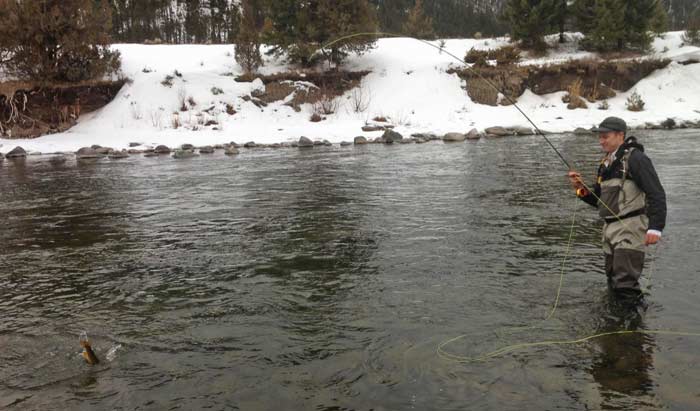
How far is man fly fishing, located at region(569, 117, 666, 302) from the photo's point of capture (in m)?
4.57

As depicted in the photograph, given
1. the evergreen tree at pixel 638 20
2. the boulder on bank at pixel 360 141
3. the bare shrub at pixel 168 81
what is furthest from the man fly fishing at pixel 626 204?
the evergreen tree at pixel 638 20

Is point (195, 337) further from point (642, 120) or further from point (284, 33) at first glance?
point (284, 33)

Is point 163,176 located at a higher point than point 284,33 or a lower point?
lower

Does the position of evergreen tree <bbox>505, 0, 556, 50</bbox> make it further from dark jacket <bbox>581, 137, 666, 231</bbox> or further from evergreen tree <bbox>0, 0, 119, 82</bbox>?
dark jacket <bbox>581, 137, 666, 231</bbox>

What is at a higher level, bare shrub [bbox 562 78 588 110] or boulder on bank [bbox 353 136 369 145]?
bare shrub [bbox 562 78 588 110]

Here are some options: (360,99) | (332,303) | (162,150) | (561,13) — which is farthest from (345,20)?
(332,303)

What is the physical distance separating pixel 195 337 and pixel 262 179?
350 inches

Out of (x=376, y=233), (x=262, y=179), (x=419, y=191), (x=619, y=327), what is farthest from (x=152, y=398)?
(x=262, y=179)

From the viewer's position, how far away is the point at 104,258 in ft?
21.8

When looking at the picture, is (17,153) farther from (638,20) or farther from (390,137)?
(638,20)

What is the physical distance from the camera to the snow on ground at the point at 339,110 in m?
23.6

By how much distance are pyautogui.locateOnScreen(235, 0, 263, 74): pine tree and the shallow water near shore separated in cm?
2116

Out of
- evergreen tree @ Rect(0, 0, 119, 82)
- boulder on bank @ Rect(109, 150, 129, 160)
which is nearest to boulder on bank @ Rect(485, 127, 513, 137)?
boulder on bank @ Rect(109, 150, 129, 160)

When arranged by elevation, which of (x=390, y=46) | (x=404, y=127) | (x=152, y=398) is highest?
(x=390, y=46)
